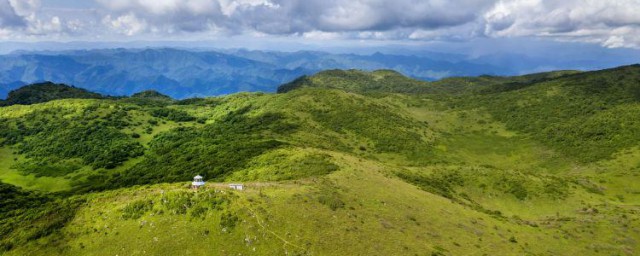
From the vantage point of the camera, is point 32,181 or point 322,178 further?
point 32,181

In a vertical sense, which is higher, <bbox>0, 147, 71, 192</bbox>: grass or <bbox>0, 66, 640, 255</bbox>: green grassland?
<bbox>0, 66, 640, 255</bbox>: green grassland

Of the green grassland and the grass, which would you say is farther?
the grass

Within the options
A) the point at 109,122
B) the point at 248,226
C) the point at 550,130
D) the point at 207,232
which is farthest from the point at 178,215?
the point at 550,130

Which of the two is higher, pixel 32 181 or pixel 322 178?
pixel 322 178

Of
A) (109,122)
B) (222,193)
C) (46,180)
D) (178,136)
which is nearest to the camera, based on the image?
(222,193)

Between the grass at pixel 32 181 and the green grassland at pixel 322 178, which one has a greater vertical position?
the green grassland at pixel 322 178

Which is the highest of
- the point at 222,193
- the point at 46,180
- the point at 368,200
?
the point at 222,193

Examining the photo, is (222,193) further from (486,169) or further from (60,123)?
(60,123)

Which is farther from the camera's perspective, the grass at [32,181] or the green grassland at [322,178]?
the grass at [32,181]
